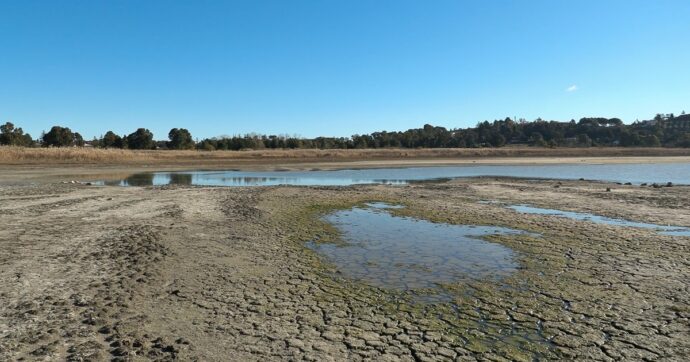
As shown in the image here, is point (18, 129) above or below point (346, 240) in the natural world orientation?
above

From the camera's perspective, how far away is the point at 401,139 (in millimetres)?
143625

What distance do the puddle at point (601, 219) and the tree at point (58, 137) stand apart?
9685 cm

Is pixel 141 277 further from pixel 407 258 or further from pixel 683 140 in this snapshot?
pixel 683 140

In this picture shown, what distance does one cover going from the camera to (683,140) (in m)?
132

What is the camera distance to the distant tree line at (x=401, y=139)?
9359 cm

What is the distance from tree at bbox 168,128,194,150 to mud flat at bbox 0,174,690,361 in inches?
3495

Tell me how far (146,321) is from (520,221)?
13510 mm

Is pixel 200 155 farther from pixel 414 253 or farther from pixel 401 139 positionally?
pixel 401 139

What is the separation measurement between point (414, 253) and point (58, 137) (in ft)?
329

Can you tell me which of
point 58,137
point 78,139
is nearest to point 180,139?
point 58,137

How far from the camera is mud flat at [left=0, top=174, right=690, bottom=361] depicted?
18.9 ft

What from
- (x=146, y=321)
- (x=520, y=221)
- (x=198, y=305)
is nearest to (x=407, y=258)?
(x=198, y=305)

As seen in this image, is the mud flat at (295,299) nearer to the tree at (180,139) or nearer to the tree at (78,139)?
the tree at (180,139)

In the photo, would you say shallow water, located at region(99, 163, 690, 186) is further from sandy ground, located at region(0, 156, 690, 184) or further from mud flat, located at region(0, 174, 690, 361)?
mud flat, located at region(0, 174, 690, 361)
